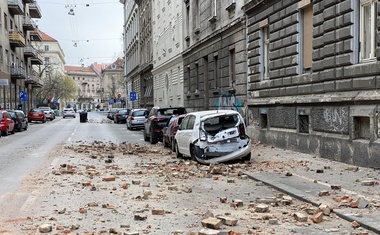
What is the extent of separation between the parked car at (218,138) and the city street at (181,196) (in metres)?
0.34

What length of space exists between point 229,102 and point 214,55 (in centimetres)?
368

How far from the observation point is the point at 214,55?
2391 centimetres

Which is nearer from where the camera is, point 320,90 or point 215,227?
point 215,227

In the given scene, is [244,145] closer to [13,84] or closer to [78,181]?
[78,181]

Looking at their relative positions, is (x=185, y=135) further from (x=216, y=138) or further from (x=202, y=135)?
(x=216, y=138)

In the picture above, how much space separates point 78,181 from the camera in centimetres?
975

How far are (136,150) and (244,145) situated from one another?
573 cm

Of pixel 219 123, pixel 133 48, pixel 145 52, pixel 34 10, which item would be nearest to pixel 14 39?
pixel 145 52

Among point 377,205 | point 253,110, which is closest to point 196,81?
point 253,110

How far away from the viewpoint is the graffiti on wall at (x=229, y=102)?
65.7ft

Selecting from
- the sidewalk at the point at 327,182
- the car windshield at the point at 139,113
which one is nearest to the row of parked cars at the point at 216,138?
the sidewalk at the point at 327,182

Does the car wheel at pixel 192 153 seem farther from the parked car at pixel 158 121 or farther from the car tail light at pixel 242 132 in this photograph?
the parked car at pixel 158 121

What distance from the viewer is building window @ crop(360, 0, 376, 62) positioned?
35.6 ft

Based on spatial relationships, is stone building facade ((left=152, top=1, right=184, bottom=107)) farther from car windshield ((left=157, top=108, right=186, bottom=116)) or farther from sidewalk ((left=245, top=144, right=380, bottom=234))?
sidewalk ((left=245, top=144, right=380, bottom=234))
